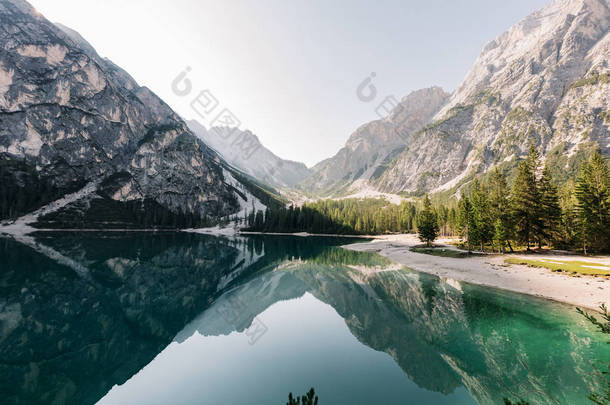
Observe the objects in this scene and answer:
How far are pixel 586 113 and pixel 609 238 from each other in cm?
21770

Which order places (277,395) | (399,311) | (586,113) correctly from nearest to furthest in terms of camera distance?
(277,395)
(399,311)
(586,113)

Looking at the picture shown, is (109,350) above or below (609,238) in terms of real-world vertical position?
below

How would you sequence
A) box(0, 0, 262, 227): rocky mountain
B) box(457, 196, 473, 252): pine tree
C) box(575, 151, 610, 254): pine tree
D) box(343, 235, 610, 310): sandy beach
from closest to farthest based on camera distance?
box(343, 235, 610, 310): sandy beach
box(575, 151, 610, 254): pine tree
box(457, 196, 473, 252): pine tree
box(0, 0, 262, 227): rocky mountain

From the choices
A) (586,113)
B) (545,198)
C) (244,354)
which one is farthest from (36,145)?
(586,113)

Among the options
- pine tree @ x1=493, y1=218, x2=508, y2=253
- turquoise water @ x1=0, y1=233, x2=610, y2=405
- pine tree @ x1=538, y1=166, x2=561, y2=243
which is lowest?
turquoise water @ x1=0, y1=233, x2=610, y2=405

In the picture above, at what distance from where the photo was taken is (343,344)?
1931cm

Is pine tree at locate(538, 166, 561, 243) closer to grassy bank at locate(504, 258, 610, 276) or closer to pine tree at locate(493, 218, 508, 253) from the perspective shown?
pine tree at locate(493, 218, 508, 253)

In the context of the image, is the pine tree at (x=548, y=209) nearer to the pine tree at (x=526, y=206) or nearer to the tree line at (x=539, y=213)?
the tree line at (x=539, y=213)

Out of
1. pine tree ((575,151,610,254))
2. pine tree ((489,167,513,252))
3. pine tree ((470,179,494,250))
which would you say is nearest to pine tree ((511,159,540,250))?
pine tree ((489,167,513,252))

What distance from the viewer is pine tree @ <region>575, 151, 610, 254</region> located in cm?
4341

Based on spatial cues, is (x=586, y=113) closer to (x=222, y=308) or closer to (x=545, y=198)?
(x=545, y=198)

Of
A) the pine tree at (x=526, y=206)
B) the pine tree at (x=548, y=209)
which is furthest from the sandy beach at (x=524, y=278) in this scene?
the pine tree at (x=548, y=209)

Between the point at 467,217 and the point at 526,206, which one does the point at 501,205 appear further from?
the point at 467,217

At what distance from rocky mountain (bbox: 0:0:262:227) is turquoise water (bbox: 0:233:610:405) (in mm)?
143343
